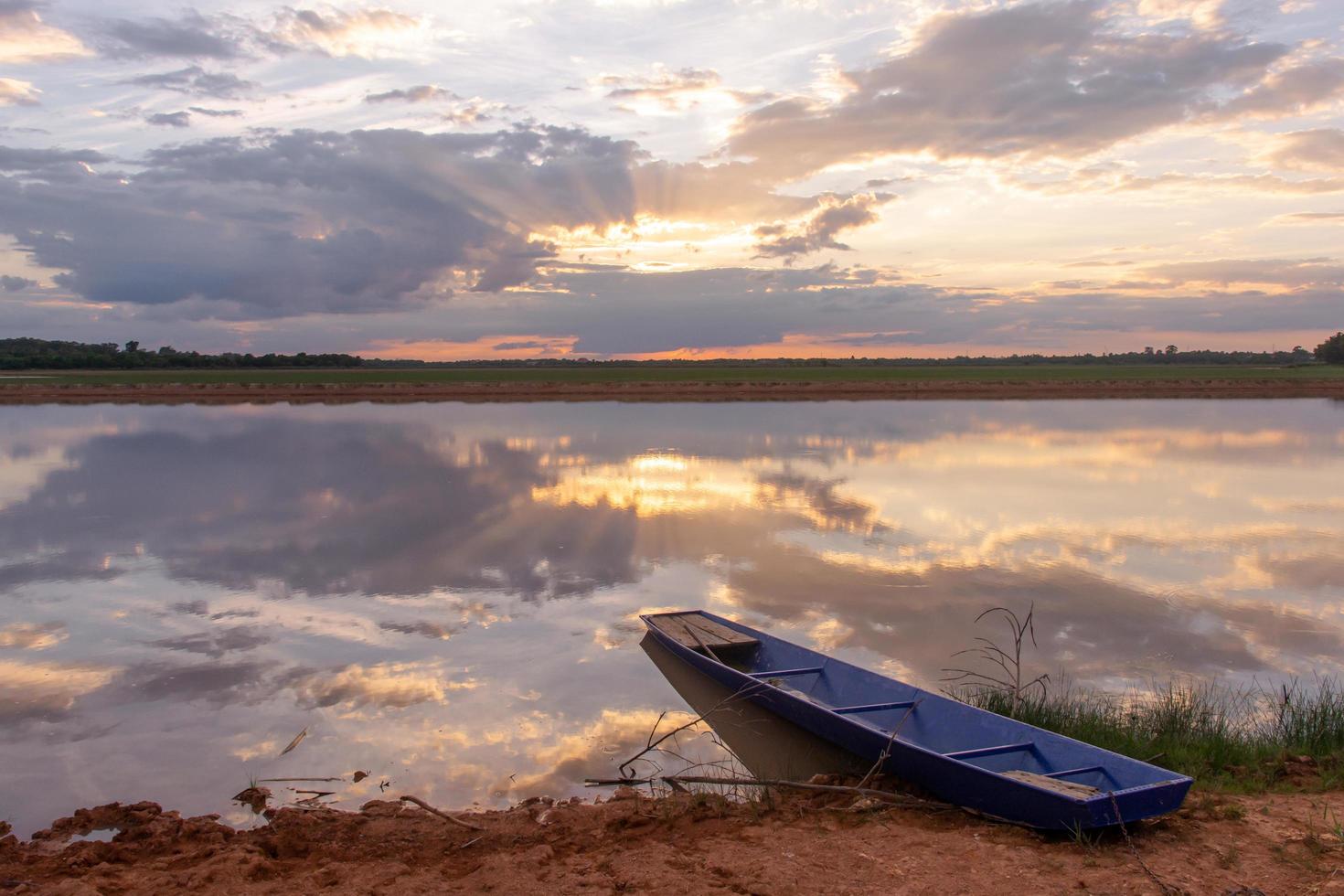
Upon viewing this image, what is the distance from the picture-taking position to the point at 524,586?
36.2 feet

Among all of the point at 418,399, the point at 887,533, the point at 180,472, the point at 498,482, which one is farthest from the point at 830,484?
the point at 418,399

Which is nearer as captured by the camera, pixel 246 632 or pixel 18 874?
A: pixel 18 874

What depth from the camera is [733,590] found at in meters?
11.0

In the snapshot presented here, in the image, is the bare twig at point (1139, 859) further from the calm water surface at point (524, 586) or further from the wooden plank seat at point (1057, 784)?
the calm water surface at point (524, 586)

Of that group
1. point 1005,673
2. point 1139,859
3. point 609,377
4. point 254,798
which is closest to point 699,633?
point 1005,673

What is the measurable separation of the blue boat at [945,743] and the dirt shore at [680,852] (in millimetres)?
202

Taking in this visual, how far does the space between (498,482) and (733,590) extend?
375 inches

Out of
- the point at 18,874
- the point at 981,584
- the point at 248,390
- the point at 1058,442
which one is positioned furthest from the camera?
the point at 248,390

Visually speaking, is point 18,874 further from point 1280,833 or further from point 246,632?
point 1280,833

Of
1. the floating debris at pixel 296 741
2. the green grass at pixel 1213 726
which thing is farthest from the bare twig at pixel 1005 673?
the floating debris at pixel 296 741

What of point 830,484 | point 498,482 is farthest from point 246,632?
point 830,484

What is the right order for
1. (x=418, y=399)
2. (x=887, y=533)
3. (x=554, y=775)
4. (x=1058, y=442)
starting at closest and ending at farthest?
1. (x=554, y=775)
2. (x=887, y=533)
3. (x=1058, y=442)
4. (x=418, y=399)

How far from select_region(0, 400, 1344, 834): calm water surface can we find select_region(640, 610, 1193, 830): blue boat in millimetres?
765

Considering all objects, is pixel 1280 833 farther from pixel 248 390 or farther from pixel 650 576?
pixel 248 390
